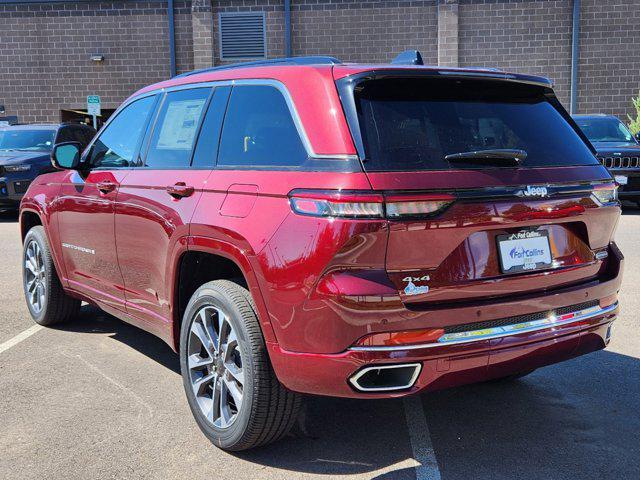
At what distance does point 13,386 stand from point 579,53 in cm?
2019

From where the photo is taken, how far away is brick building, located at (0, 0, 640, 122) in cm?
2064

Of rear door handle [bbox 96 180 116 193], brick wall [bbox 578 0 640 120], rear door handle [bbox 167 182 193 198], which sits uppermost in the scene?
brick wall [bbox 578 0 640 120]

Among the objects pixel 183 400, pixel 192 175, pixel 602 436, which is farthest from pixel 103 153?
pixel 602 436

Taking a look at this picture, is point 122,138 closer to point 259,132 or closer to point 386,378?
point 259,132

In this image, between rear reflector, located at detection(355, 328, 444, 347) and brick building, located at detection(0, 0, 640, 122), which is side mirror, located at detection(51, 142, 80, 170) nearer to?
rear reflector, located at detection(355, 328, 444, 347)

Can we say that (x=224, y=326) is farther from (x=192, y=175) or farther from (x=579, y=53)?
(x=579, y=53)

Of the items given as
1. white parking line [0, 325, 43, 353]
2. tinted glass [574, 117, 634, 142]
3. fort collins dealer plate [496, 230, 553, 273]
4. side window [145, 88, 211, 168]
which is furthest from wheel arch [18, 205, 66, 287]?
tinted glass [574, 117, 634, 142]

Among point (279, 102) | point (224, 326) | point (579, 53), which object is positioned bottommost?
point (224, 326)

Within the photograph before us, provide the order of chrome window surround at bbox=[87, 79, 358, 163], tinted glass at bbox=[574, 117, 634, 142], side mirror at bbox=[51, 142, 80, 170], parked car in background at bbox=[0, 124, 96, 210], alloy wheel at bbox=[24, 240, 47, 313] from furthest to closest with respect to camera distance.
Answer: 1. tinted glass at bbox=[574, 117, 634, 142]
2. parked car in background at bbox=[0, 124, 96, 210]
3. alloy wheel at bbox=[24, 240, 47, 313]
4. side mirror at bbox=[51, 142, 80, 170]
5. chrome window surround at bbox=[87, 79, 358, 163]

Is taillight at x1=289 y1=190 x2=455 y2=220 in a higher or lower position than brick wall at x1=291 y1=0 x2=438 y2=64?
lower

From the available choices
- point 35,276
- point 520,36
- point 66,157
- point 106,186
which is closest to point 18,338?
point 35,276

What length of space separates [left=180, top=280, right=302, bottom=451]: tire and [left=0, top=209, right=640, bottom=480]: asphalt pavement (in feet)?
0.50

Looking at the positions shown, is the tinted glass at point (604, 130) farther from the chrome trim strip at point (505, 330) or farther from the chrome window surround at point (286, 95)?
the chrome window surround at point (286, 95)

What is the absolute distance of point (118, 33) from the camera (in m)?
21.5
